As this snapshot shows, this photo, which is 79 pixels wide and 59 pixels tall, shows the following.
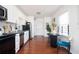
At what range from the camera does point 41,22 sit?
11.5 m

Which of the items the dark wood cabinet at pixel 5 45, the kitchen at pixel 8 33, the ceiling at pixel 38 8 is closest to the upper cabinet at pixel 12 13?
the kitchen at pixel 8 33

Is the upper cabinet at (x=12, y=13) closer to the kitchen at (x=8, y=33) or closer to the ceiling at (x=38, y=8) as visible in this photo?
the kitchen at (x=8, y=33)

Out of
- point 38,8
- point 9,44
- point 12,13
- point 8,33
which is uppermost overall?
point 38,8

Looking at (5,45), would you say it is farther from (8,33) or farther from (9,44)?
(8,33)

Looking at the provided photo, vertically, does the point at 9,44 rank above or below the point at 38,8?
below

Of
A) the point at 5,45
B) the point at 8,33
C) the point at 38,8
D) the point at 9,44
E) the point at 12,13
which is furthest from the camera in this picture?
the point at 38,8

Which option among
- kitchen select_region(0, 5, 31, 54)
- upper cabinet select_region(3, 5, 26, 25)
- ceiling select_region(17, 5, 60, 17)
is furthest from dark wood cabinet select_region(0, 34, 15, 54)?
ceiling select_region(17, 5, 60, 17)

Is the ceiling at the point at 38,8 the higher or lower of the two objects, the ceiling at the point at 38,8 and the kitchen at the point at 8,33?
the higher

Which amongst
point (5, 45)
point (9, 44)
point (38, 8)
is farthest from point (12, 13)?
point (5, 45)

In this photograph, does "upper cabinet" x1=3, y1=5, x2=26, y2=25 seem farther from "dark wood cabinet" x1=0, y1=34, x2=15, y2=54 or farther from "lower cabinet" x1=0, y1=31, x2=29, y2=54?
"dark wood cabinet" x1=0, y1=34, x2=15, y2=54
